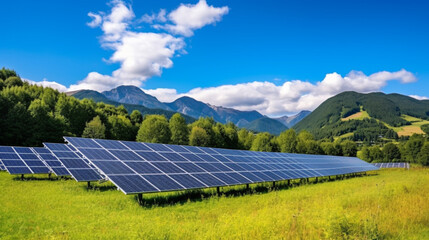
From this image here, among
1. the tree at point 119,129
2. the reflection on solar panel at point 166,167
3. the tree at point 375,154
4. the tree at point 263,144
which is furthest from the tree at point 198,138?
the tree at point 375,154

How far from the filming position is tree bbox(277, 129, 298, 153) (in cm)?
11962

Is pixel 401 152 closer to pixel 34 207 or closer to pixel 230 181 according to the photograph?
pixel 230 181

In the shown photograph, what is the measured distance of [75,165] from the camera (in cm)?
2620

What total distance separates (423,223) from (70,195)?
2143cm

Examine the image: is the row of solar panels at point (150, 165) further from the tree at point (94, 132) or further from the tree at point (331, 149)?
the tree at point (331, 149)

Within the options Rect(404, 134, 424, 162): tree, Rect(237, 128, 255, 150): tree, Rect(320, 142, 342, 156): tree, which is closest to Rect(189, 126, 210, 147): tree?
Rect(237, 128, 255, 150): tree

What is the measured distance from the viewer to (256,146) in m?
117

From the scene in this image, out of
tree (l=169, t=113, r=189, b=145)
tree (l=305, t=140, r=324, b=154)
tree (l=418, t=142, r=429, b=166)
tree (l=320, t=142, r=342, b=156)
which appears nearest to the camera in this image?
tree (l=169, t=113, r=189, b=145)

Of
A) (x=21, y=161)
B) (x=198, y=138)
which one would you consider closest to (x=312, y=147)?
(x=198, y=138)

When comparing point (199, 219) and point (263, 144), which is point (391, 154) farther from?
point (199, 219)

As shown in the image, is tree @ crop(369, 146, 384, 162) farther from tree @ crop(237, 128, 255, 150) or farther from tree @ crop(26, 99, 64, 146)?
tree @ crop(26, 99, 64, 146)

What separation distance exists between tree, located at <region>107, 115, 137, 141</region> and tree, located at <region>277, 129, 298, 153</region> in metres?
63.0

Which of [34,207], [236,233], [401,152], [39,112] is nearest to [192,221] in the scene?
[236,233]

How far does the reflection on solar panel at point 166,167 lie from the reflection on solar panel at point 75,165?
3.50m
